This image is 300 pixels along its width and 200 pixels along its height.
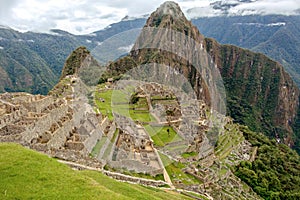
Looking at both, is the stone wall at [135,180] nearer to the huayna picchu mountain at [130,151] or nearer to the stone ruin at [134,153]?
the huayna picchu mountain at [130,151]

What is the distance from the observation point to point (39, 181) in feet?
47.3

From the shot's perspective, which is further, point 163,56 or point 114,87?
point 163,56

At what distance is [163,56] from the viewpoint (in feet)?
487

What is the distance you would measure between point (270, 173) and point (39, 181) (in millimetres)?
49408

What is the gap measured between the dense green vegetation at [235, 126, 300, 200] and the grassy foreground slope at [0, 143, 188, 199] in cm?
3416

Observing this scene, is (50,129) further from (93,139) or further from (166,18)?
(166,18)

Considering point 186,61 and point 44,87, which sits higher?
point 186,61

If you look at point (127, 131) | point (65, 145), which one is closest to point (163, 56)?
point (127, 131)

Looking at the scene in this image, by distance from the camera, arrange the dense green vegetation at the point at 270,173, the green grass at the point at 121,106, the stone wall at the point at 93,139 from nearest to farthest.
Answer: the stone wall at the point at 93,139
the dense green vegetation at the point at 270,173
the green grass at the point at 121,106

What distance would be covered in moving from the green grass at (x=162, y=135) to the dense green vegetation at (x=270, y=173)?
1211 cm

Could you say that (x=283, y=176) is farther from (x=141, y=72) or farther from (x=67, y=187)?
(x=141, y=72)

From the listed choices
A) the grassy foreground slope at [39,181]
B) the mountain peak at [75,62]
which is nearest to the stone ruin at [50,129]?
the grassy foreground slope at [39,181]

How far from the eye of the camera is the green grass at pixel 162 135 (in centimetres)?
4062

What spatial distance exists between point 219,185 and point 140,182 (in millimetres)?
15569
